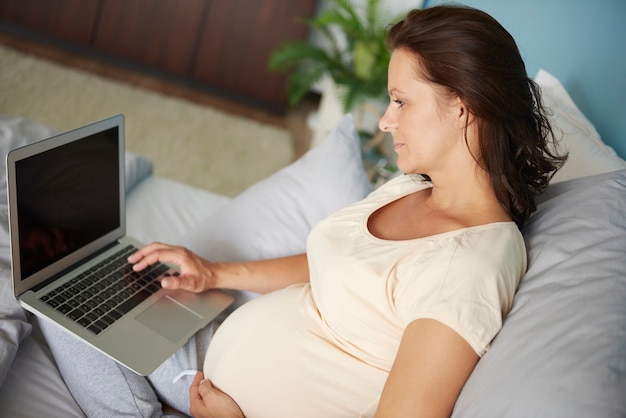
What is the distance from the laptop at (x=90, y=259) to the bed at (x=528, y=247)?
86 mm

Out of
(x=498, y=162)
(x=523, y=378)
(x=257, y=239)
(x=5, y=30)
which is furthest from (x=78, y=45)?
(x=523, y=378)

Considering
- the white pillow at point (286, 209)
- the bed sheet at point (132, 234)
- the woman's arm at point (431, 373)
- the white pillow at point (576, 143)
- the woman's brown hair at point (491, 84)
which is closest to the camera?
the woman's arm at point (431, 373)

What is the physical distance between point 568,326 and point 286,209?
0.87 m

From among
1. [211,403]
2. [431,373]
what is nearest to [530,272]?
[431,373]

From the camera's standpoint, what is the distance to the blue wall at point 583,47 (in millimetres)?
1365

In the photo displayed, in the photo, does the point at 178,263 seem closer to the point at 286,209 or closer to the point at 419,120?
the point at 286,209

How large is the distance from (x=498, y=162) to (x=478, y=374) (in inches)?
14.3

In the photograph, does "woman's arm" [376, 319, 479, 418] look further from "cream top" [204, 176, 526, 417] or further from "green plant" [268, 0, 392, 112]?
"green plant" [268, 0, 392, 112]

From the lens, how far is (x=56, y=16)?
13.1 feet

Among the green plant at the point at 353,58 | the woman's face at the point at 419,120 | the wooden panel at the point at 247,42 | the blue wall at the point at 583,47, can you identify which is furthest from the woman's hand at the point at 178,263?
the wooden panel at the point at 247,42

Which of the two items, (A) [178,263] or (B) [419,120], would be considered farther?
(A) [178,263]

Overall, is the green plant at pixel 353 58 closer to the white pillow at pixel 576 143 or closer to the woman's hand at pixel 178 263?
the white pillow at pixel 576 143

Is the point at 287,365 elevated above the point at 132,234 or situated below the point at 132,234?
above

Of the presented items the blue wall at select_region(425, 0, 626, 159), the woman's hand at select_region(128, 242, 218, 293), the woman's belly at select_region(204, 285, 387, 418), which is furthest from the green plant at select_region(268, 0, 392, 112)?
the woman's belly at select_region(204, 285, 387, 418)
